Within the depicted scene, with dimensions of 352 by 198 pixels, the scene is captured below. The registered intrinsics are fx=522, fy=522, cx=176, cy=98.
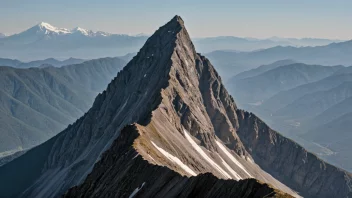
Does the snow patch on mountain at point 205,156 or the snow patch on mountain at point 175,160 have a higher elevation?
the snow patch on mountain at point 175,160

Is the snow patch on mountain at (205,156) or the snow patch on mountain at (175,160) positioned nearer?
the snow patch on mountain at (175,160)

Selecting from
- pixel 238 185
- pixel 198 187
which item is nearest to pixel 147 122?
pixel 198 187

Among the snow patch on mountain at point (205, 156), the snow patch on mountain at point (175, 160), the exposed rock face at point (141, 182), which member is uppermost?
the exposed rock face at point (141, 182)

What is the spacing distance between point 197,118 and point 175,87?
13.9 meters

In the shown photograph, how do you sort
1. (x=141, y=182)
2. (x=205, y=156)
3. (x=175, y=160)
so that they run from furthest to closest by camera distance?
(x=205, y=156) → (x=175, y=160) → (x=141, y=182)

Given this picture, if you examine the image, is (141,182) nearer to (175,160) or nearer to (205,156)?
(175,160)

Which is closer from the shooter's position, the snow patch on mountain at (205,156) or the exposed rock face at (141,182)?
the exposed rock face at (141,182)

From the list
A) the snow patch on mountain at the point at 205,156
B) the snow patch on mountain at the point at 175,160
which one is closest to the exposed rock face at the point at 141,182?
the snow patch on mountain at the point at 175,160

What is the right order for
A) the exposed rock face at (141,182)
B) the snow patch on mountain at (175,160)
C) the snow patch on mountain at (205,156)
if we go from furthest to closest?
the snow patch on mountain at (205,156)
the snow patch on mountain at (175,160)
the exposed rock face at (141,182)

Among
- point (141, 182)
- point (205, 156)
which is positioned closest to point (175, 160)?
point (205, 156)

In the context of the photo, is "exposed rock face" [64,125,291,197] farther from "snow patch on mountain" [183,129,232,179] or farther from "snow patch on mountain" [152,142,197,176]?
"snow patch on mountain" [183,129,232,179]

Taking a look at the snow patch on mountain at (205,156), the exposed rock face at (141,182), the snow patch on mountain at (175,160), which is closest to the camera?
the exposed rock face at (141,182)

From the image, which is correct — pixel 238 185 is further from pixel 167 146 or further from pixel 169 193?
pixel 167 146

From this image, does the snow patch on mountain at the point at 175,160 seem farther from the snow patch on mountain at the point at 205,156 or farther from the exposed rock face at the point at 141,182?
the snow patch on mountain at the point at 205,156
